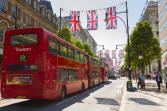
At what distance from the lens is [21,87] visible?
14.3m

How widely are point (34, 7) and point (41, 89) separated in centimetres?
3394

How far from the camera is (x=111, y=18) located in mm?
28359

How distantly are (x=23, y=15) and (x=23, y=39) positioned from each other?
27522 mm

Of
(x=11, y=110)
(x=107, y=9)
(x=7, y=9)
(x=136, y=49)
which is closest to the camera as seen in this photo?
(x=11, y=110)

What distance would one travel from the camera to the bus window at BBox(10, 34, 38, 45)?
14.6 meters

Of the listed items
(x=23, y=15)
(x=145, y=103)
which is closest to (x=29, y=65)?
(x=145, y=103)

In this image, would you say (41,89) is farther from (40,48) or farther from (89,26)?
(89,26)

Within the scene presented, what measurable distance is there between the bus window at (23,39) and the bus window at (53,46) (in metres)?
0.96

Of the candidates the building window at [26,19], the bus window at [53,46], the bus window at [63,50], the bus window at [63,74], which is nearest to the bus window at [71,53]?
the bus window at [63,50]

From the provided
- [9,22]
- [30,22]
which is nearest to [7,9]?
[9,22]

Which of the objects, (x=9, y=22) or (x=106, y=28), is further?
(x=9, y=22)

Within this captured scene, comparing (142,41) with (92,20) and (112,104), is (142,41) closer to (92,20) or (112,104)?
(92,20)

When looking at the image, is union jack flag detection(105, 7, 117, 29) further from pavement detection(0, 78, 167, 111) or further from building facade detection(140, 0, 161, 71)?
building facade detection(140, 0, 161, 71)

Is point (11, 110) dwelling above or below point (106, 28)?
below
